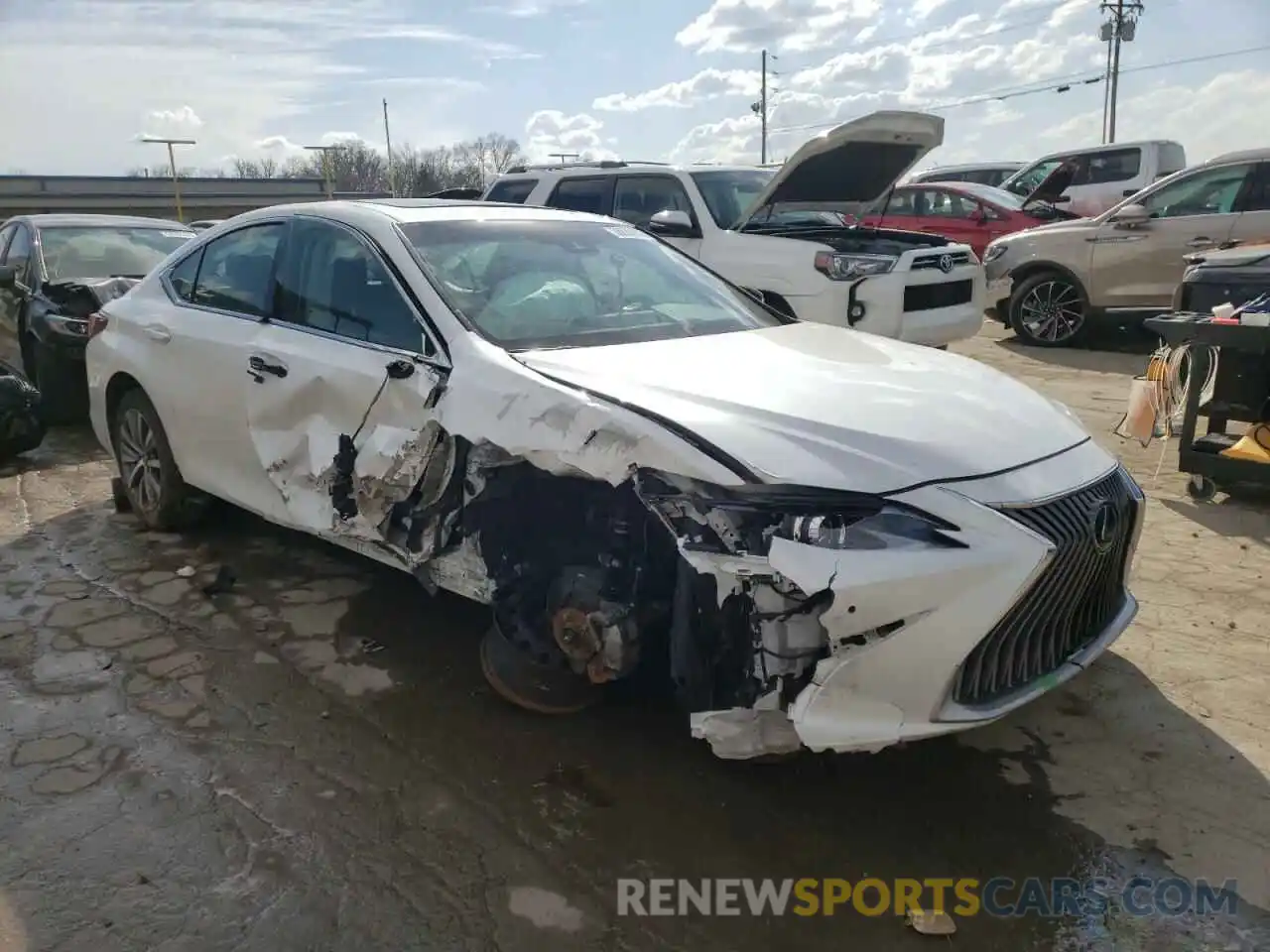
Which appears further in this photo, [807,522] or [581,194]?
[581,194]

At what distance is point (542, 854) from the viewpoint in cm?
261

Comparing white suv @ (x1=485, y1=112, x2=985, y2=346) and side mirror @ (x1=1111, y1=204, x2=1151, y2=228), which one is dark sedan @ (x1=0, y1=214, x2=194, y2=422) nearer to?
white suv @ (x1=485, y1=112, x2=985, y2=346)

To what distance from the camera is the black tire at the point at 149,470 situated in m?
4.78

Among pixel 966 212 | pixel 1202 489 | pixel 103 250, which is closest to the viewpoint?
pixel 1202 489

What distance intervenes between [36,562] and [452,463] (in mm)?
2828

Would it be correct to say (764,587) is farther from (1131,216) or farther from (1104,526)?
(1131,216)

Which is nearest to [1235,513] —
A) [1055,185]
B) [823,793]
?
[823,793]

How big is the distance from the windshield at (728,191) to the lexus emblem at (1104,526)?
17.8ft

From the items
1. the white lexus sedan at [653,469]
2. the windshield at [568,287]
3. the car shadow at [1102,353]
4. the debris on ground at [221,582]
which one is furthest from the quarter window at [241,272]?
the car shadow at [1102,353]

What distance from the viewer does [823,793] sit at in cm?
289

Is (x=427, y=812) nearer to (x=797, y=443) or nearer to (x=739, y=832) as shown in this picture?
(x=739, y=832)

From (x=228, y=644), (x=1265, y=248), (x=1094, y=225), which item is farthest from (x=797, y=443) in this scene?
(x=1094, y=225)

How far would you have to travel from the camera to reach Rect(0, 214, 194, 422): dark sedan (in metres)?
7.38

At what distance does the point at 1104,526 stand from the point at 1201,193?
8.38 meters
